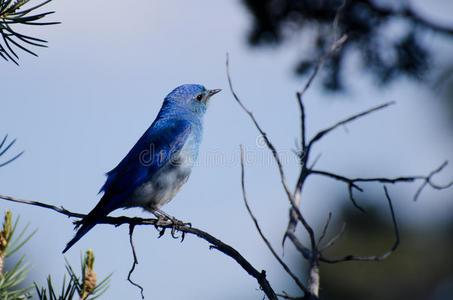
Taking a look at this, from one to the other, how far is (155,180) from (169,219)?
0.44 m

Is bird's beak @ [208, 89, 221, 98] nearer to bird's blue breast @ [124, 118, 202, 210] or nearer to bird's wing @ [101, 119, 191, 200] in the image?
bird's wing @ [101, 119, 191, 200]

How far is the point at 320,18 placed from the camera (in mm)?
5738

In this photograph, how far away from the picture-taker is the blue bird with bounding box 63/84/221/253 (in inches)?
193

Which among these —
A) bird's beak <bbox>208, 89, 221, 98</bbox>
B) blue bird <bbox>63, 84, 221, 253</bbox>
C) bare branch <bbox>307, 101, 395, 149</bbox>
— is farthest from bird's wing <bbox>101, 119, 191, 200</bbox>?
bare branch <bbox>307, 101, 395, 149</bbox>

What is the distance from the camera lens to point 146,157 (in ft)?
17.0

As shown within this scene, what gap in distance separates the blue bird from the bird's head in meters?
0.43

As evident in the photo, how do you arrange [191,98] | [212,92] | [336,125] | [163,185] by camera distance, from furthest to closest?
1. [212,92]
2. [191,98]
3. [163,185]
4. [336,125]

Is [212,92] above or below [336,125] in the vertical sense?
above

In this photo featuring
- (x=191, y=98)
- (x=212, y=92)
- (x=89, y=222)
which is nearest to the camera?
(x=89, y=222)

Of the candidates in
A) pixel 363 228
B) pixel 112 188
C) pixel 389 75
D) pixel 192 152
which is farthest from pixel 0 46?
pixel 363 228

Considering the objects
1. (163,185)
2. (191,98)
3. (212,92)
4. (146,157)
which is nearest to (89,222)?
(163,185)

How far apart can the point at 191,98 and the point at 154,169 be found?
1.43 metres

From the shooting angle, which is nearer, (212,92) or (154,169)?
(154,169)

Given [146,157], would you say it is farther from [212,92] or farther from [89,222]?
[212,92]
